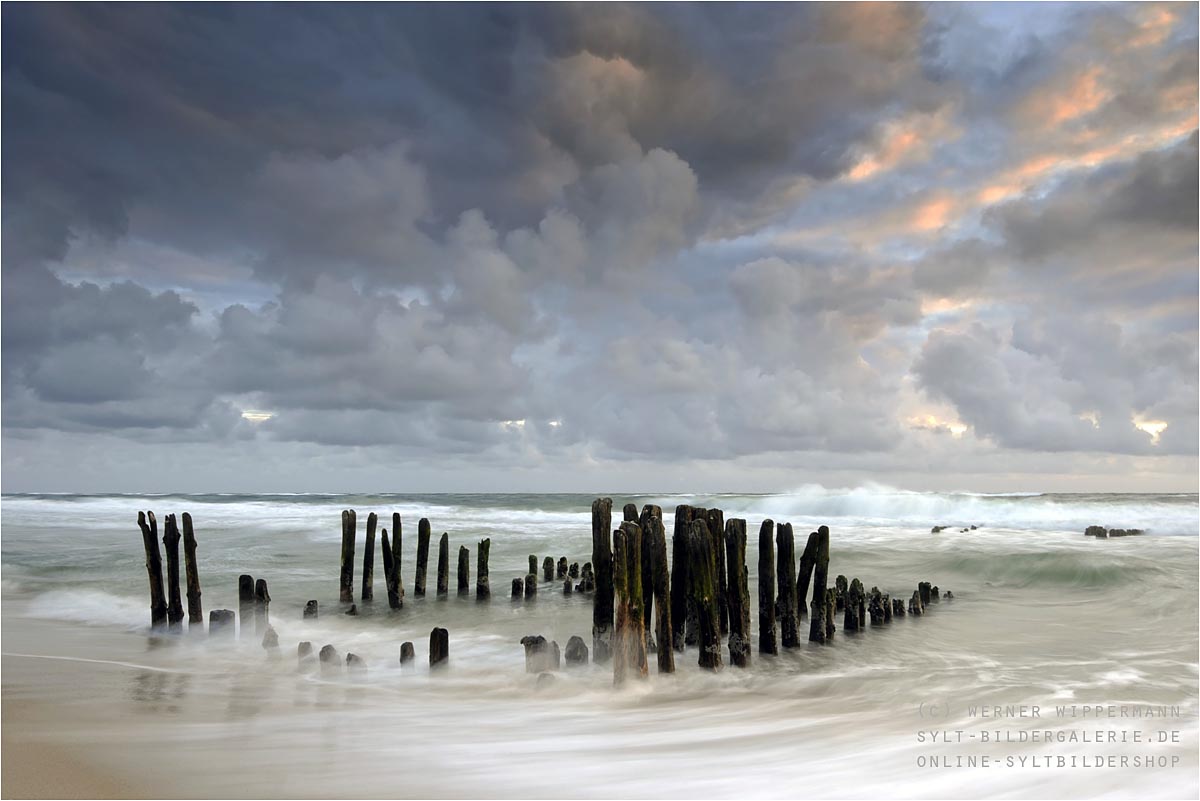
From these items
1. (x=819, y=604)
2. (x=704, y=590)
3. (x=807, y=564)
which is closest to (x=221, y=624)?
(x=704, y=590)

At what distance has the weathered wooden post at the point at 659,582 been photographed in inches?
327

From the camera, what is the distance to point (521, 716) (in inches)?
301

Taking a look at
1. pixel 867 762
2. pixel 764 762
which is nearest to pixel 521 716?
pixel 764 762

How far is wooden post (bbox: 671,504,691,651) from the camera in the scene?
895cm

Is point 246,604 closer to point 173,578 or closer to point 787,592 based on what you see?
point 173,578

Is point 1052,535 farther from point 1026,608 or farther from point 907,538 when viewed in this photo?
point 1026,608

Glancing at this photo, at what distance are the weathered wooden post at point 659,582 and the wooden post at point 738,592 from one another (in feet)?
3.32

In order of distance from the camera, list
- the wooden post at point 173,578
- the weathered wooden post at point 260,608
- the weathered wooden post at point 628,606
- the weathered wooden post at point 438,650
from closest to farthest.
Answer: the weathered wooden post at point 628,606, the weathered wooden post at point 438,650, the weathered wooden post at point 260,608, the wooden post at point 173,578

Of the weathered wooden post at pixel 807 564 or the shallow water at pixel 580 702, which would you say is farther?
the weathered wooden post at pixel 807 564

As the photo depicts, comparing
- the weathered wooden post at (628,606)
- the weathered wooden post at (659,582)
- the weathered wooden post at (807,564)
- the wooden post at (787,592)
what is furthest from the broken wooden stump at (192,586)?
the weathered wooden post at (807,564)

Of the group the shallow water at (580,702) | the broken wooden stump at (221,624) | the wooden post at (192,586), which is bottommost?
the shallow water at (580,702)

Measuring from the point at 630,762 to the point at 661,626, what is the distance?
2.39 meters

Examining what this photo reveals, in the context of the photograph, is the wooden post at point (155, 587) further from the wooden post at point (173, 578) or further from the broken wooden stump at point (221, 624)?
the broken wooden stump at point (221, 624)

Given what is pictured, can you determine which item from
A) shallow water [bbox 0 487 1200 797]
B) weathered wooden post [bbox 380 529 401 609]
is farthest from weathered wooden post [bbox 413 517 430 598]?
weathered wooden post [bbox 380 529 401 609]
